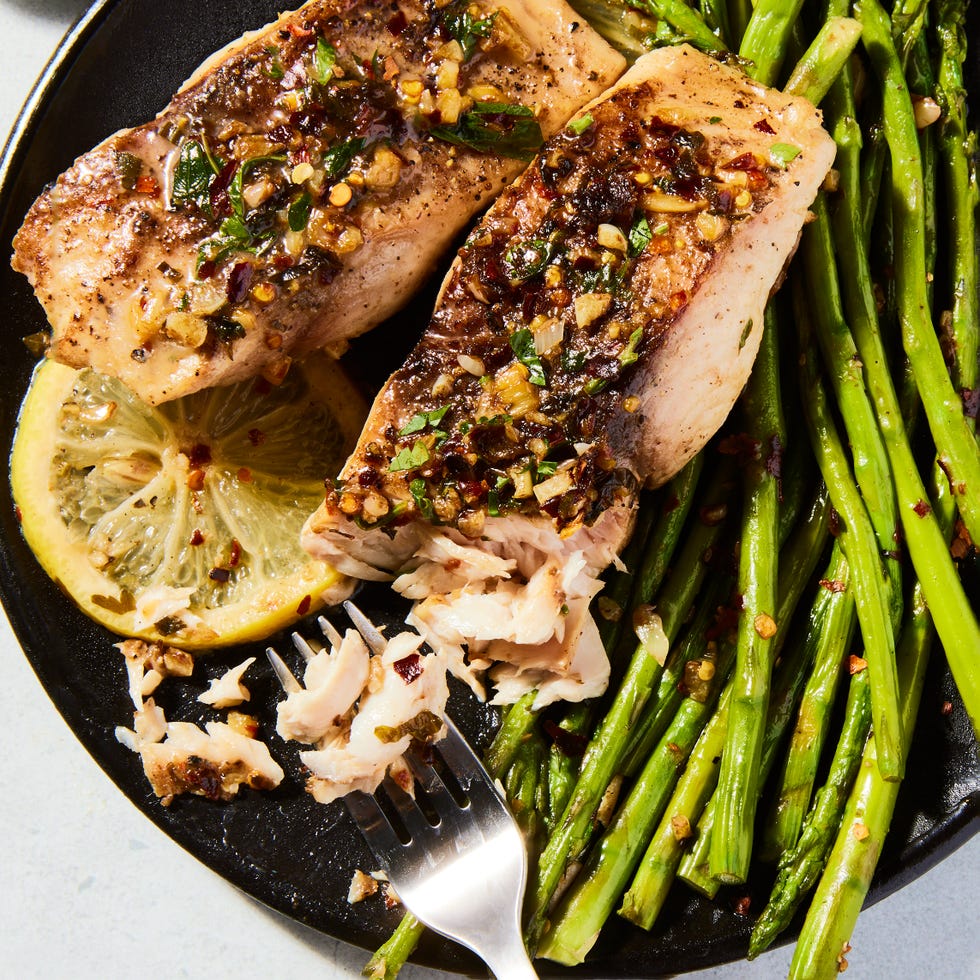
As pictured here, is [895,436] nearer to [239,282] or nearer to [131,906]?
[239,282]

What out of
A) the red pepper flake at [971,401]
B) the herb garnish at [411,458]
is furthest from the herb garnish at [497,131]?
the red pepper flake at [971,401]

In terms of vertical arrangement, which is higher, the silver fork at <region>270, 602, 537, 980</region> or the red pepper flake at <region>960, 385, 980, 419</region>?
the red pepper flake at <region>960, 385, 980, 419</region>

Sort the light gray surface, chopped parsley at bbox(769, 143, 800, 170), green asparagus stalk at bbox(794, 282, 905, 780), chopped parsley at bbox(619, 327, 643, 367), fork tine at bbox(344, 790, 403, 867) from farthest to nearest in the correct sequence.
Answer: the light gray surface
fork tine at bbox(344, 790, 403, 867)
green asparagus stalk at bbox(794, 282, 905, 780)
chopped parsley at bbox(769, 143, 800, 170)
chopped parsley at bbox(619, 327, 643, 367)

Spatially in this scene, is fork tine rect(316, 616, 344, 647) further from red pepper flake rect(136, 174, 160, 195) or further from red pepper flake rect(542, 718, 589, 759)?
red pepper flake rect(136, 174, 160, 195)

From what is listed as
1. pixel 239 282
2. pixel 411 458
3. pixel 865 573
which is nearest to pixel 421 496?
pixel 411 458

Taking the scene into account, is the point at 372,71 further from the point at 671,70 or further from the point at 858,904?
the point at 858,904

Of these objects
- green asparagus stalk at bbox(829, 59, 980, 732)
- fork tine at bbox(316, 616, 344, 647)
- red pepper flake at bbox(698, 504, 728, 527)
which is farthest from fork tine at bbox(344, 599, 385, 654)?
green asparagus stalk at bbox(829, 59, 980, 732)

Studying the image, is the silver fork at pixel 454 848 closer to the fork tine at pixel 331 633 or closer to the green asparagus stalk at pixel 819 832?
the fork tine at pixel 331 633

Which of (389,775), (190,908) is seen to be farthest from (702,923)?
(190,908)
